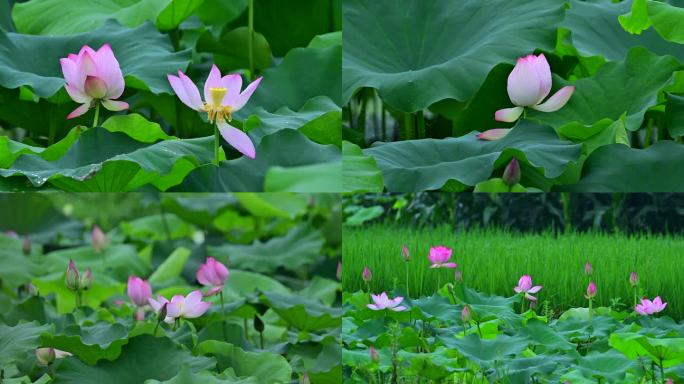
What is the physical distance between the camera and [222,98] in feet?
3.90

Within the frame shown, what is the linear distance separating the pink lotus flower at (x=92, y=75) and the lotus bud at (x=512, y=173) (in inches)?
21.9

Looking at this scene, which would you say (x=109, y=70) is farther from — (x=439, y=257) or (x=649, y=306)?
(x=649, y=306)

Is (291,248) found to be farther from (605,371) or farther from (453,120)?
(605,371)

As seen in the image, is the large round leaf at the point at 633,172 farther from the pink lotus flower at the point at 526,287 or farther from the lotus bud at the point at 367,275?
the lotus bud at the point at 367,275

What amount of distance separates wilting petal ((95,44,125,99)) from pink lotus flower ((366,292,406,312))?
1.54ft

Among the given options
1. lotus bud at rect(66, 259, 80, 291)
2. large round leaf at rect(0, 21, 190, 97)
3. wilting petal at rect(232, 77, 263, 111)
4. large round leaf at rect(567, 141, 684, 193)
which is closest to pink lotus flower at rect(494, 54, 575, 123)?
large round leaf at rect(567, 141, 684, 193)

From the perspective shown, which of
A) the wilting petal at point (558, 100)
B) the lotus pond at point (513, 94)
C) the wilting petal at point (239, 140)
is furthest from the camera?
the wilting petal at point (558, 100)

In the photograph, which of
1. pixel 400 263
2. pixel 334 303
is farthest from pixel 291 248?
pixel 400 263

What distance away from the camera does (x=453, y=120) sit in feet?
5.18

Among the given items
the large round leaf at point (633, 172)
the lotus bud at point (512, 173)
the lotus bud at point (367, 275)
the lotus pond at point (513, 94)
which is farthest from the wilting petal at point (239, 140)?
the large round leaf at point (633, 172)

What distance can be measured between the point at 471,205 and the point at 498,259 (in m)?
0.09

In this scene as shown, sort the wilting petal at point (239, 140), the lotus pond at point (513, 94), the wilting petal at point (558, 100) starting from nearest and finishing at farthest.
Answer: the wilting petal at point (239, 140) → the lotus pond at point (513, 94) → the wilting petal at point (558, 100)

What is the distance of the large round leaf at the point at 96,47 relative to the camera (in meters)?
1.47

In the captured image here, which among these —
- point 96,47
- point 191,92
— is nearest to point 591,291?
point 191,92
